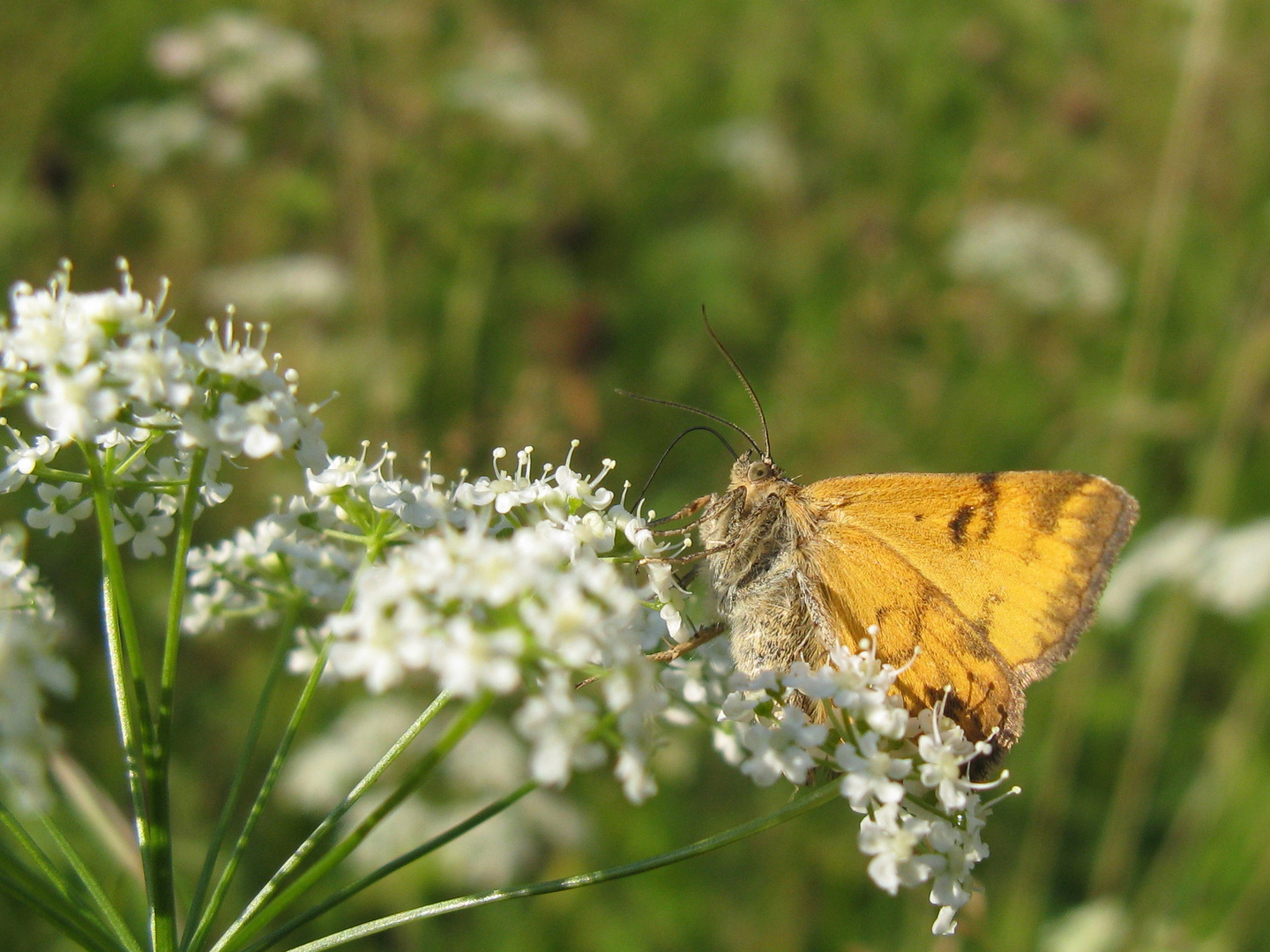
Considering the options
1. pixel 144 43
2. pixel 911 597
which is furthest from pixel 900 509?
pixel 144 43

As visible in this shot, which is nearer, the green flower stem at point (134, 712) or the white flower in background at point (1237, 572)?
the green flower stem at point (134, 712)

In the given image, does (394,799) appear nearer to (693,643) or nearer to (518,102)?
(693,643)

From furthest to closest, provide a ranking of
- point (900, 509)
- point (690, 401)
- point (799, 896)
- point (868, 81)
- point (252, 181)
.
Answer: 1. point (868, 81)
2. point (252, 181)
3. point (690, 401)
4. point (799, 896)
5. point (900, 509)

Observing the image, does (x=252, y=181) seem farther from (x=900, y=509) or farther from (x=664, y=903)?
(x=900, y=509)

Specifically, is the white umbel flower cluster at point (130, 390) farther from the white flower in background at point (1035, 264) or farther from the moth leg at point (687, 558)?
the white flower in background at point (1035, 264)

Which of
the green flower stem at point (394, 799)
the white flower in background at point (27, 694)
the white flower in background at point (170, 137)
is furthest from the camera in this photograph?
the white flower in background at point (170, 137)

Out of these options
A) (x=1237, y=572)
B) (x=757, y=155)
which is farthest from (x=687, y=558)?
(x=757, y=155)

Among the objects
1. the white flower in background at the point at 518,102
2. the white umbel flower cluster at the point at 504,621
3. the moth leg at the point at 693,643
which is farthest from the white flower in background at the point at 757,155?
the white umbel flower cluster at the point at 504,621
